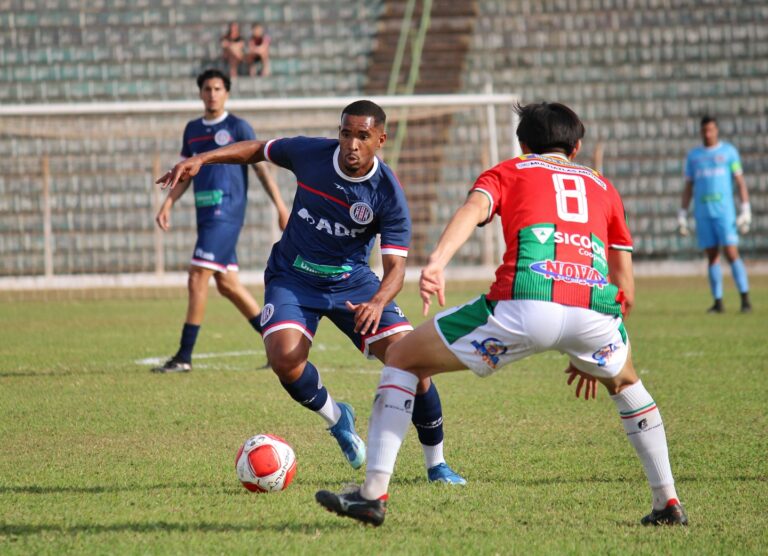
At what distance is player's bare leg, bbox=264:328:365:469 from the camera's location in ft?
17.7

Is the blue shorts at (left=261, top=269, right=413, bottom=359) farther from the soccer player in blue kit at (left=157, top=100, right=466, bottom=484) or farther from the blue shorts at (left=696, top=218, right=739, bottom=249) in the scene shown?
the blue shorts at (left=696, top=218, right=739, bottom=249)

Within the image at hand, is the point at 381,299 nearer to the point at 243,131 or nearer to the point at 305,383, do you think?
the point at 305,383

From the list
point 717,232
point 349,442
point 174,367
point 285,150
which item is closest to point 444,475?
point 349,442

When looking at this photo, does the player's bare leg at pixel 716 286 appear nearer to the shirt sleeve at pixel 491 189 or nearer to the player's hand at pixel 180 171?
the player's hand at pixel 180 171

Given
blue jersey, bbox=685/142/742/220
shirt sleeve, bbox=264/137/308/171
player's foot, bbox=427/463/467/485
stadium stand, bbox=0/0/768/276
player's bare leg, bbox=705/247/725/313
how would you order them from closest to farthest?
player's foot, bbox=427/463/467/485
shirt sleeve, bbox=264/137/308/171
player's bare leg, bbox=705/247/725/313
blue jersey, bbox=685/142/742/220
stadium stand, bbox=0/0/768/276

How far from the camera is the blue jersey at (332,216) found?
5516 mm

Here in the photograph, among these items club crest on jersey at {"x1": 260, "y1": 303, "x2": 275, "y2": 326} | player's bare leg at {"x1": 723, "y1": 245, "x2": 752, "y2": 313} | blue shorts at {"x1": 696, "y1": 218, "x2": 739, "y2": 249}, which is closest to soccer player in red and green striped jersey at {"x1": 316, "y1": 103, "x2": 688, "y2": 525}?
club crest on jersey at {"x1": 260, "y1": 303, "x2": 275, "y2": 326}

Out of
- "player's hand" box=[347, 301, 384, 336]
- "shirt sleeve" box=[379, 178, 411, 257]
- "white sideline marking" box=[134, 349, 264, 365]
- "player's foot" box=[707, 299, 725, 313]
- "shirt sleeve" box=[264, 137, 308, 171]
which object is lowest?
"player's foot" box=[707, 299, 725, 313]

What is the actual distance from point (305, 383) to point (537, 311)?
1.73m

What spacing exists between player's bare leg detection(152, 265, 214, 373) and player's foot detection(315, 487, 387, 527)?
5076 mm

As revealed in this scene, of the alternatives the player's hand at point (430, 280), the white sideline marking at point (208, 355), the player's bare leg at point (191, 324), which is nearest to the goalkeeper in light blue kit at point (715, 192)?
the white sideline marking at point (208, 355)

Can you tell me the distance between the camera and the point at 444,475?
16.9 ft

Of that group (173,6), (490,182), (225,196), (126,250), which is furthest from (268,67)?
(490,182)

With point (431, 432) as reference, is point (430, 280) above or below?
above
